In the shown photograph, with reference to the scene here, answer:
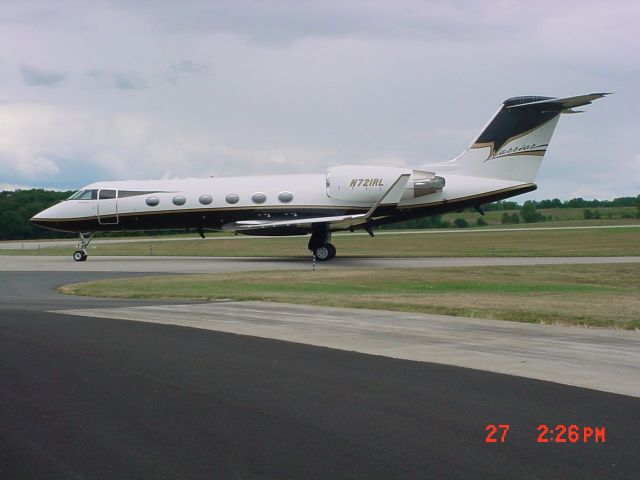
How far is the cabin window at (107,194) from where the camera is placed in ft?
123

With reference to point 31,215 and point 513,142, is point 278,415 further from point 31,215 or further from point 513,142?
point 31,215

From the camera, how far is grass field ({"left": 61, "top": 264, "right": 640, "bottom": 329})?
16328mm

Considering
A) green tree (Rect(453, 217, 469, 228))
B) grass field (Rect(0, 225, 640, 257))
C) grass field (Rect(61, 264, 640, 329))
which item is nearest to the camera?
grass field (Rect(61, 264, 640, 329))

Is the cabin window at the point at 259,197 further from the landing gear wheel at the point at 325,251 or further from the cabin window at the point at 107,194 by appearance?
the cabin window at the point at 107,194

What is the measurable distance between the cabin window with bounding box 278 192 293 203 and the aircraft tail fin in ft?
25.0

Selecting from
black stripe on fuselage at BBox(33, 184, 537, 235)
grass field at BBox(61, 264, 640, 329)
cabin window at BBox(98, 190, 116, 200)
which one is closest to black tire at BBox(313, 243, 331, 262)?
black stripe on fuselage at BBox(33, 184, 537, 235)

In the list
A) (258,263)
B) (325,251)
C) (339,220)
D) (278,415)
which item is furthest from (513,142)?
(278,415)

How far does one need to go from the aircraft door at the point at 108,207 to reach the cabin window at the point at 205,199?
414cm

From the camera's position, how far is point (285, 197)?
3594 centimetres

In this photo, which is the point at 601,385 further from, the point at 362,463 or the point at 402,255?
the point at 402,255

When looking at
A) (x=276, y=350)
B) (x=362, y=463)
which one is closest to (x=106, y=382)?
(x=276, y=350)

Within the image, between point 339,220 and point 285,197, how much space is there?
9.89ft
